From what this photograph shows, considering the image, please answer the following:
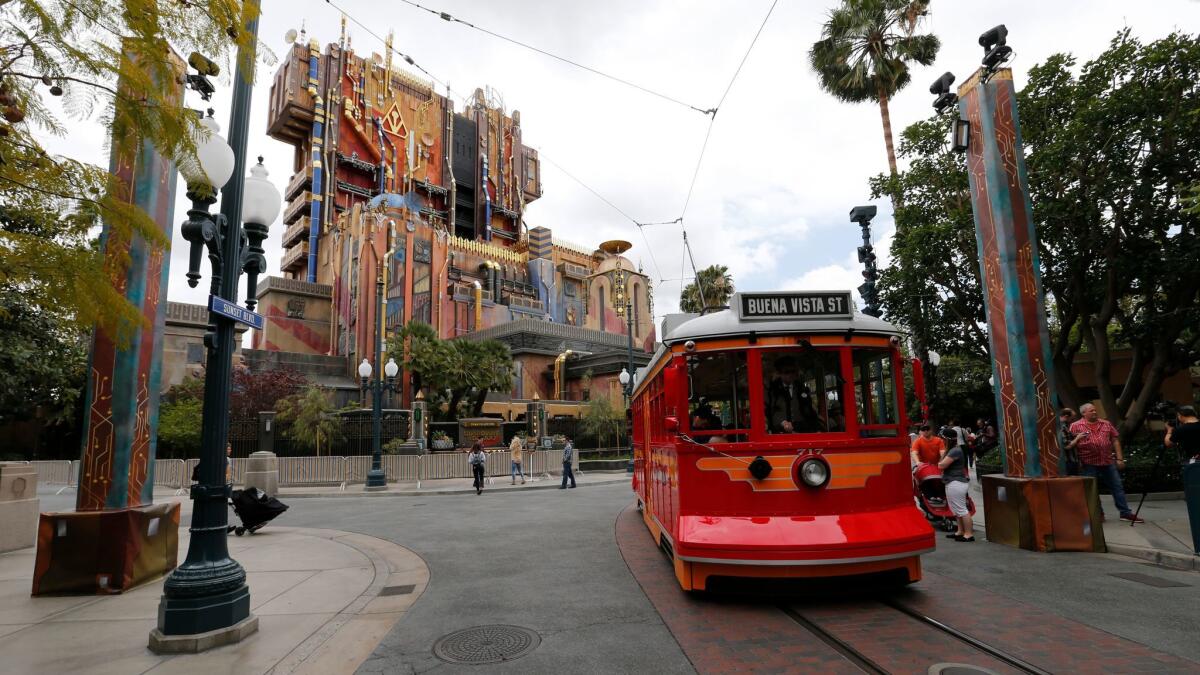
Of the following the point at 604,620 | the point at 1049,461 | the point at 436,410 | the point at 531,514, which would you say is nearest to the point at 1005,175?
the point at 1049,461

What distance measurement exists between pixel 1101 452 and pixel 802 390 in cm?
672

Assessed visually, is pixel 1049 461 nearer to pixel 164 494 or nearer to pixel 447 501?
pixel 447 501

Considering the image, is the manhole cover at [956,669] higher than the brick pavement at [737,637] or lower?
higher

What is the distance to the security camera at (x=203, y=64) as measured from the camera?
4.82 meters

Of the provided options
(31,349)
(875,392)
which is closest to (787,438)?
(875,392)

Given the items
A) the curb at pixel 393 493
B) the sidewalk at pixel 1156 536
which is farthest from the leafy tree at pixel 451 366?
the sidewalk at pixel 1156 536

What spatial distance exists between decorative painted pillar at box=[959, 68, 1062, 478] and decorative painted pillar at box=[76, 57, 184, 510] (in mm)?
11188

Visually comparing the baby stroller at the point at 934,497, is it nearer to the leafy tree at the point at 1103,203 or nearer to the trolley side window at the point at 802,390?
the trolley side window at the point at 802,390

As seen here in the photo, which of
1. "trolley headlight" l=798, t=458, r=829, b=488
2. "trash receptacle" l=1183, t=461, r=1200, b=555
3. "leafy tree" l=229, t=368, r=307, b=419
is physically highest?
"leafy tree" l=229, t=368, r=307, b=419

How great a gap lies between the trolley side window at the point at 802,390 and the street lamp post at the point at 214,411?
485 cm

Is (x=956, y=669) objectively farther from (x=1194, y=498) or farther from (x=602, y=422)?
(x=602, y=422)

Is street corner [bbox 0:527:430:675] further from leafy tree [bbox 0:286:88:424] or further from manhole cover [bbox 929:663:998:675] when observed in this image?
leafy tree [bbox 0:286:88:424]

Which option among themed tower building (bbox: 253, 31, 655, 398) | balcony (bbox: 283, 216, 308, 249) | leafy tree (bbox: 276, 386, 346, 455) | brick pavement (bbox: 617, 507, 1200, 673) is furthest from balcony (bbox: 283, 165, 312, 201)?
brick pavement (bbox: 617, 507, 1200, 673)

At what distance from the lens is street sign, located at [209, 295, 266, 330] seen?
5.16 meters
